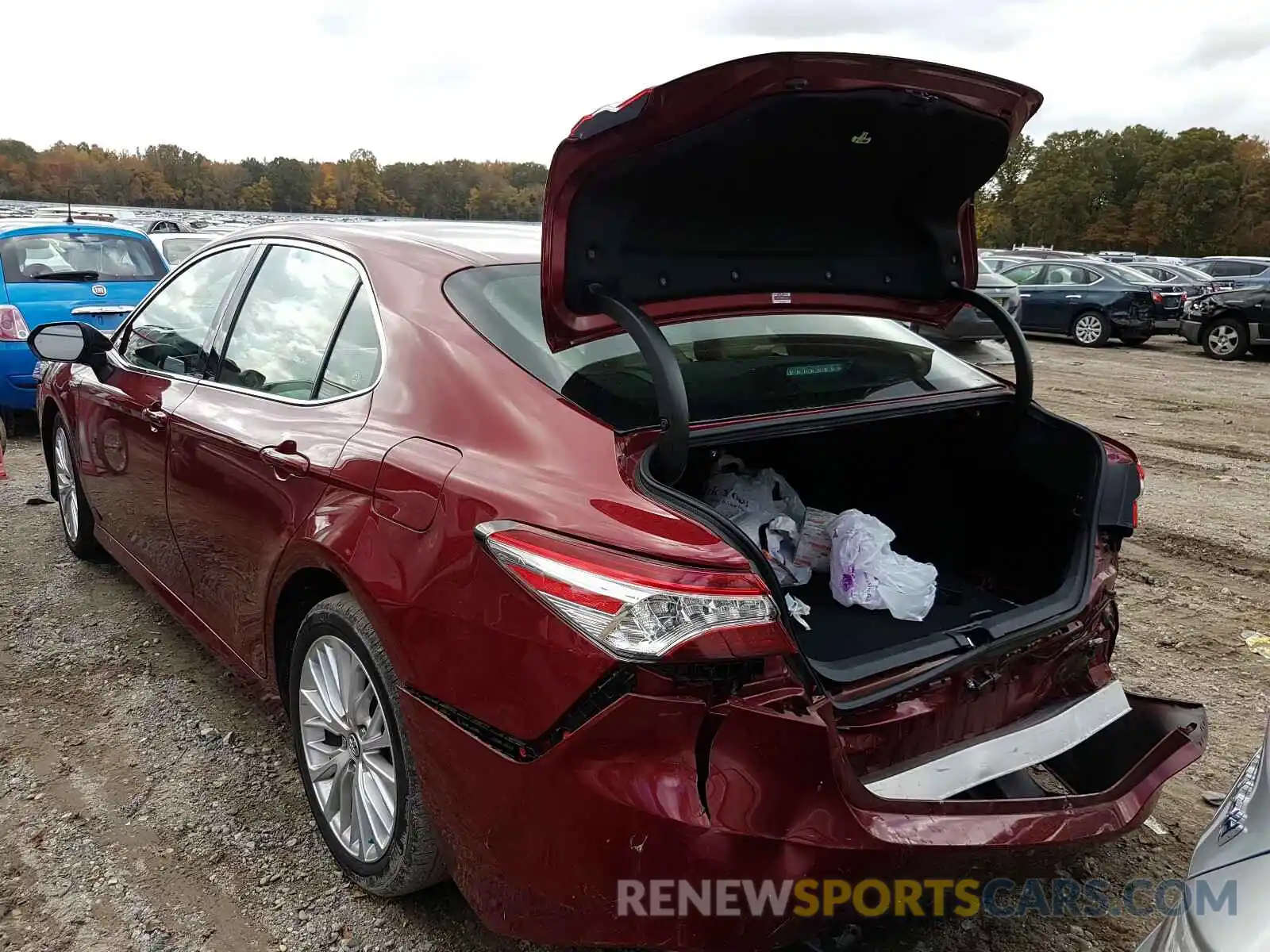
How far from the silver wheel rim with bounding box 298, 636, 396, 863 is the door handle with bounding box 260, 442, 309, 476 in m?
0.42

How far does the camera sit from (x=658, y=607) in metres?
1.55

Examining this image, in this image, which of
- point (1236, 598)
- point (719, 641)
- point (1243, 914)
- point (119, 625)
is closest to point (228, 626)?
point (119, 625)

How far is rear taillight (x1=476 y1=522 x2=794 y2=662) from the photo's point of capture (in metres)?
1.54

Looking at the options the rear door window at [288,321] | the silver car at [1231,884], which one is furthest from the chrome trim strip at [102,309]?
the silver car at [1231,884]

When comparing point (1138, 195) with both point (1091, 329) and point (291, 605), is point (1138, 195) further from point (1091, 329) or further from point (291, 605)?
point (291, 605)

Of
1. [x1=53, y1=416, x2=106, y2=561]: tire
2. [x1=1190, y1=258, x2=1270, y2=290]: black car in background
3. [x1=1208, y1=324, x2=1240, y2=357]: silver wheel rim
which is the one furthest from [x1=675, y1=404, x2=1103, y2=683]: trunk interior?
[x1=1190, y1=258, x2=1270, y2=290]: black car in background

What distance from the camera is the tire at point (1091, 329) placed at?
15906mm

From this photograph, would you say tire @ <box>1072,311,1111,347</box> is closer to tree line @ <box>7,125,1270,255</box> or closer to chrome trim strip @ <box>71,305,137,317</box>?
chrome trim strip @ <box>71,305,137,317</box>

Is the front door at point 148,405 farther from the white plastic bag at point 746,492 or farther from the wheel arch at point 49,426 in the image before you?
the white plastic bag at point 746,492

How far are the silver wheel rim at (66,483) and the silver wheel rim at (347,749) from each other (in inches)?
102

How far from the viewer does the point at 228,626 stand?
2.79 m

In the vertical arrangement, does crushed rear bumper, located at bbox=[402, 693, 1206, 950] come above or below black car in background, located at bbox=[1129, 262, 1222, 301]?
below

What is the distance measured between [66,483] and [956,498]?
13.2ft

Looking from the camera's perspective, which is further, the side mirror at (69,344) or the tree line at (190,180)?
the tree line at (190,180)
